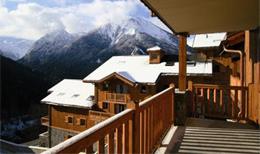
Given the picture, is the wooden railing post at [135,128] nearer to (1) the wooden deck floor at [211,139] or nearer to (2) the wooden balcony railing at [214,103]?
(1) the wooden deck floor at [211,139]

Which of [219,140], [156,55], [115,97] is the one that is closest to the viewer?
[219,140]

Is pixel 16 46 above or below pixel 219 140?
above

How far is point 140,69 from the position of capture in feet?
60.4

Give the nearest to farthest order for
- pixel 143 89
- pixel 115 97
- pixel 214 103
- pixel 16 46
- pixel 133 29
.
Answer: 1. pixel 214 103
2. pixel 143 89
3. pixel 115 97
4. pixel 133 29
5. pixel 16 46

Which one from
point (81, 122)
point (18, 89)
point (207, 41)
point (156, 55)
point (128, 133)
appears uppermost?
point (207, 41)

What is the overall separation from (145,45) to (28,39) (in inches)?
2284

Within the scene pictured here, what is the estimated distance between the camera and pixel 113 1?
8894cm

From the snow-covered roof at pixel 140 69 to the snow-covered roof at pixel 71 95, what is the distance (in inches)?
63.8

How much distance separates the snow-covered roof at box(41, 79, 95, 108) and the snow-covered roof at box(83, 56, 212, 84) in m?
1.62

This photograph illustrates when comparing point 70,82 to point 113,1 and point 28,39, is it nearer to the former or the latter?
point 113,1

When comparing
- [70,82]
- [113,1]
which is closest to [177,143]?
[70,82]

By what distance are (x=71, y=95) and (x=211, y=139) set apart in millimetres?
16355

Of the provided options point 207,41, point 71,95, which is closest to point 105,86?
point 71,95

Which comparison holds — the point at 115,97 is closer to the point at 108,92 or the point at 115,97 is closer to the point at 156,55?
the point at 108,92
